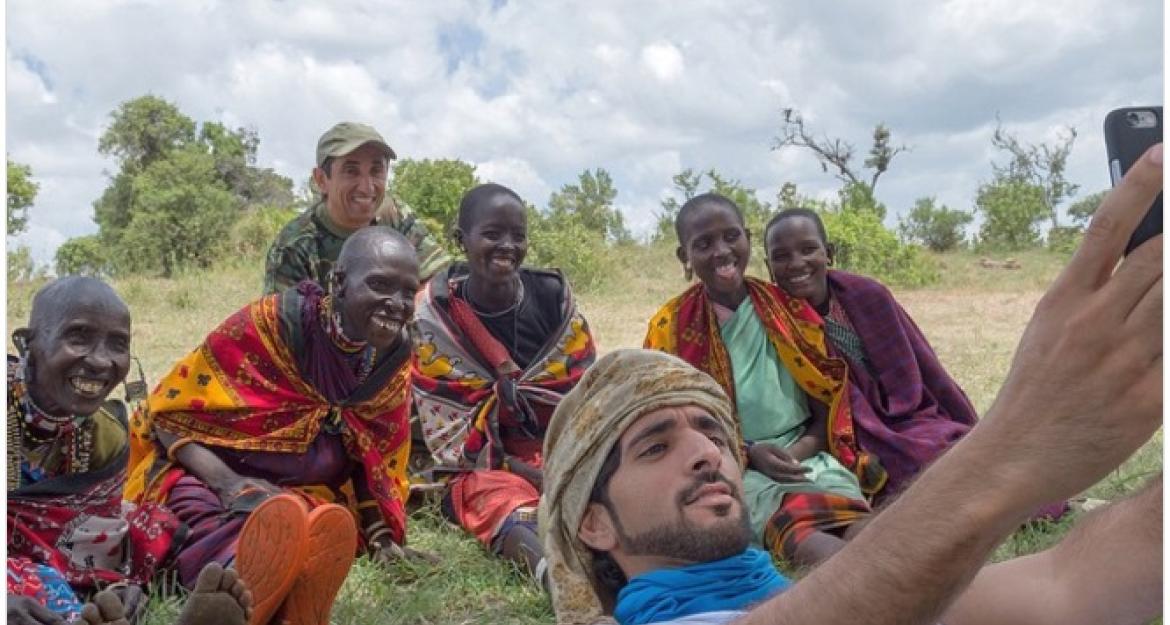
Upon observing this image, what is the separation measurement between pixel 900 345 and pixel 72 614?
3.06 m

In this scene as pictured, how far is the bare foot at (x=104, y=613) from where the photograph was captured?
2258mm

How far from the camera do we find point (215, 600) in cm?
232

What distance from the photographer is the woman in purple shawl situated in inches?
172

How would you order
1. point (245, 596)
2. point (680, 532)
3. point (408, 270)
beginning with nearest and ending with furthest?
point (680, 532) < point (245, 596) < point (408, 270)

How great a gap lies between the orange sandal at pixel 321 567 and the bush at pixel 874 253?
1462 cm

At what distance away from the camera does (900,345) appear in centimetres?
443

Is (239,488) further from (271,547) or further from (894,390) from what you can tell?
(894,390)

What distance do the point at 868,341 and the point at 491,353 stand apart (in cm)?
152

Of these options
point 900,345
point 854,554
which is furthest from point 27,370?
point 900,345

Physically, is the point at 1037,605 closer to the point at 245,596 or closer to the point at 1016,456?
the point at 1016,456

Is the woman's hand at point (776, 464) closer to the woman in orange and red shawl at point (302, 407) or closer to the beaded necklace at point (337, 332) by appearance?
the woman in orange and red shawl at point (302, 407)

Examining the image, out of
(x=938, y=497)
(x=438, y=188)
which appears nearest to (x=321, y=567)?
(x=938, y=497)

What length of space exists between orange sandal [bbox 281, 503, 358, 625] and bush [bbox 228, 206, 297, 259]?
563 inches

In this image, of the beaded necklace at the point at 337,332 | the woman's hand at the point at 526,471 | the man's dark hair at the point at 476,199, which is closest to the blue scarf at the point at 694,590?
the beaded necklace at the point at 337,332
